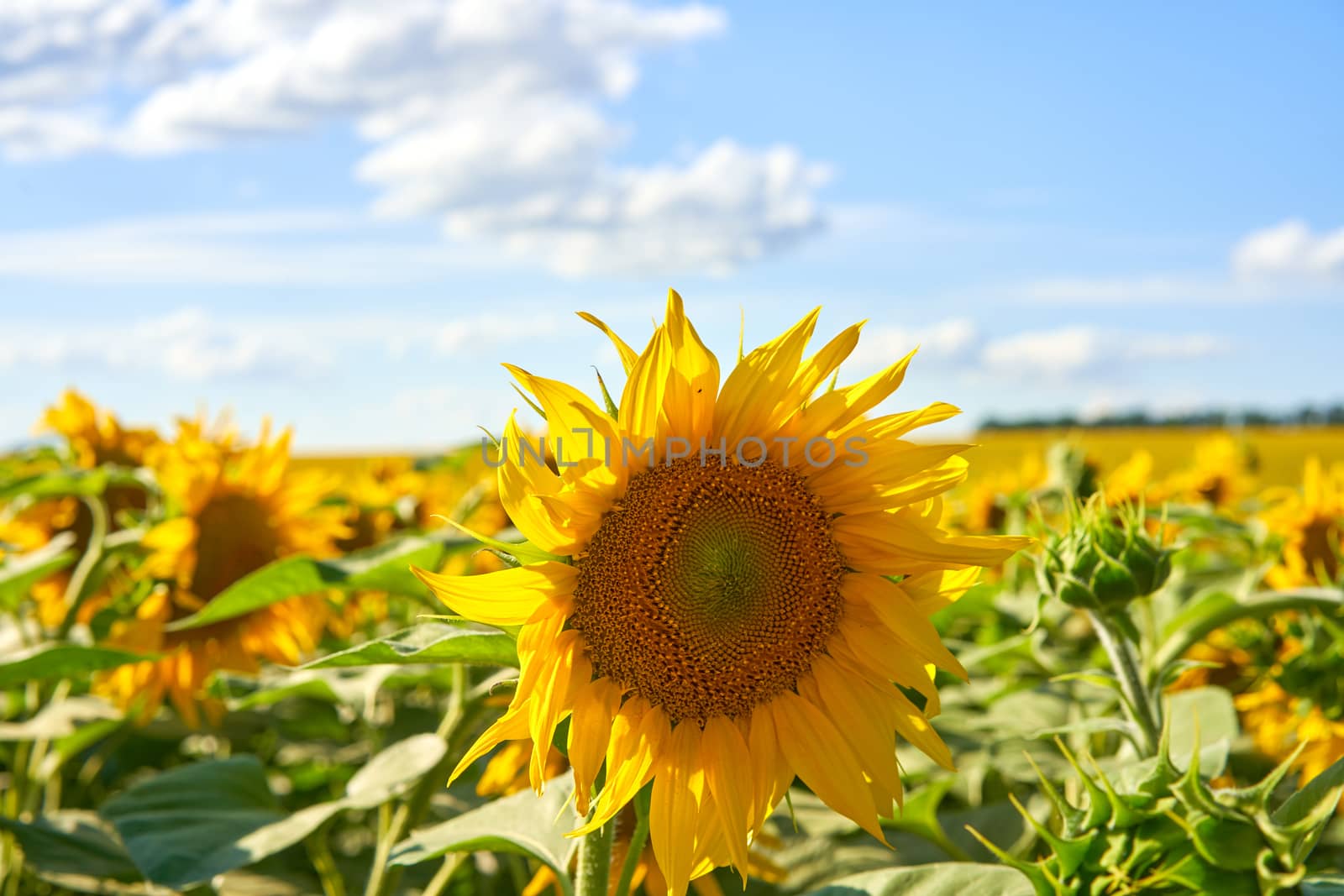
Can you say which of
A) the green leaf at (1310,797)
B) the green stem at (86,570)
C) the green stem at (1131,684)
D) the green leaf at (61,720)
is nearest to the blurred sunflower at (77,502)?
the green stem at (86,570)

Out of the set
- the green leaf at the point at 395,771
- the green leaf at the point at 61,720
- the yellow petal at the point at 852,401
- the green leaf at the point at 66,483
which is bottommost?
the green leaf at the point at 61,720

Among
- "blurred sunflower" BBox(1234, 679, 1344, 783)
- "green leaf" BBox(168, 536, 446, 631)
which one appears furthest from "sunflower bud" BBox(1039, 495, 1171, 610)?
"blurred sunflower" BBox(1234, 679, 1344, 783)

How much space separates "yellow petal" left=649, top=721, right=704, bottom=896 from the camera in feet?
4.98

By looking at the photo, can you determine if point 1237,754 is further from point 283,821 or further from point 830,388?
point 283,821

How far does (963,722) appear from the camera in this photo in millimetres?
2588

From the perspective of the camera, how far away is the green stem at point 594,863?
5.07 ft

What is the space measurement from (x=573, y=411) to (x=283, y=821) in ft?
4.12

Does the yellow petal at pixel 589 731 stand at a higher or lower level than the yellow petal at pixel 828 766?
higher

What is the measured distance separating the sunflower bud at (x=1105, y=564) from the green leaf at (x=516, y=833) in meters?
0.85

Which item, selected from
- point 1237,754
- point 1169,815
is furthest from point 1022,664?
point 1169,815

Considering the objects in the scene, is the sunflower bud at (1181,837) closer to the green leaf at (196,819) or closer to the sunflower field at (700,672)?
the sunflower field at (700,672)

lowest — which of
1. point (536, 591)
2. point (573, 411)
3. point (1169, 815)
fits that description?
point (1169, 815)

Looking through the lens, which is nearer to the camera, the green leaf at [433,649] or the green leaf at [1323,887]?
the green leaf at [1323,887]

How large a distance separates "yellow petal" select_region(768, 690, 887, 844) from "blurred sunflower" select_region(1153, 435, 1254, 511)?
13.9 ft
